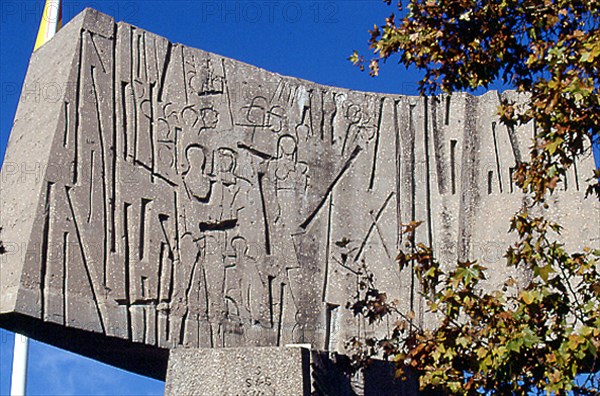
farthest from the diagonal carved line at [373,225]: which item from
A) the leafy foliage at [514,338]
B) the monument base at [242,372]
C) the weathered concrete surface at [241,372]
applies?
the leafy foliage at [514,338]

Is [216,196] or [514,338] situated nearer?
[514,338]

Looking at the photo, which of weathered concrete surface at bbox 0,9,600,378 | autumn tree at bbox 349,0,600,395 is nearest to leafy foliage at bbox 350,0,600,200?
autumn tree at bbox 349,0,600,395

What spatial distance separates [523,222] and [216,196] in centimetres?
367

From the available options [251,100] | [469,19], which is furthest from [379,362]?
[469,19]

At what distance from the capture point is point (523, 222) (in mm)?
8031

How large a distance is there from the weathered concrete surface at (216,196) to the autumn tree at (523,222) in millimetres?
2194

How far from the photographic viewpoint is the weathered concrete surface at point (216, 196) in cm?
989

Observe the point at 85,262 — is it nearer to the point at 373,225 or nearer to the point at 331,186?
the point at 331,186

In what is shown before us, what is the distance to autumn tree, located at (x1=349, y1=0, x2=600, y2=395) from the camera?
764 centimetres

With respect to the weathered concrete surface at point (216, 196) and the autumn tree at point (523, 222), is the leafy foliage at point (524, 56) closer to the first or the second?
the autumn tree at point (523, 222)

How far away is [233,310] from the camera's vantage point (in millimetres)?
10609

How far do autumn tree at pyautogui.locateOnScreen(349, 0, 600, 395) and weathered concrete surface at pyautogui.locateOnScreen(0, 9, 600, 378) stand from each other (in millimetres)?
2194

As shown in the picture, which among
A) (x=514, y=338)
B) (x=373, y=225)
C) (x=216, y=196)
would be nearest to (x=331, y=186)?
(x=373, y=225)

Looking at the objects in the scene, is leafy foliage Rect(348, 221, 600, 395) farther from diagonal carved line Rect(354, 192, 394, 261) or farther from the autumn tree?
diagonal carved line Rect(354, 192, 394, 261)
